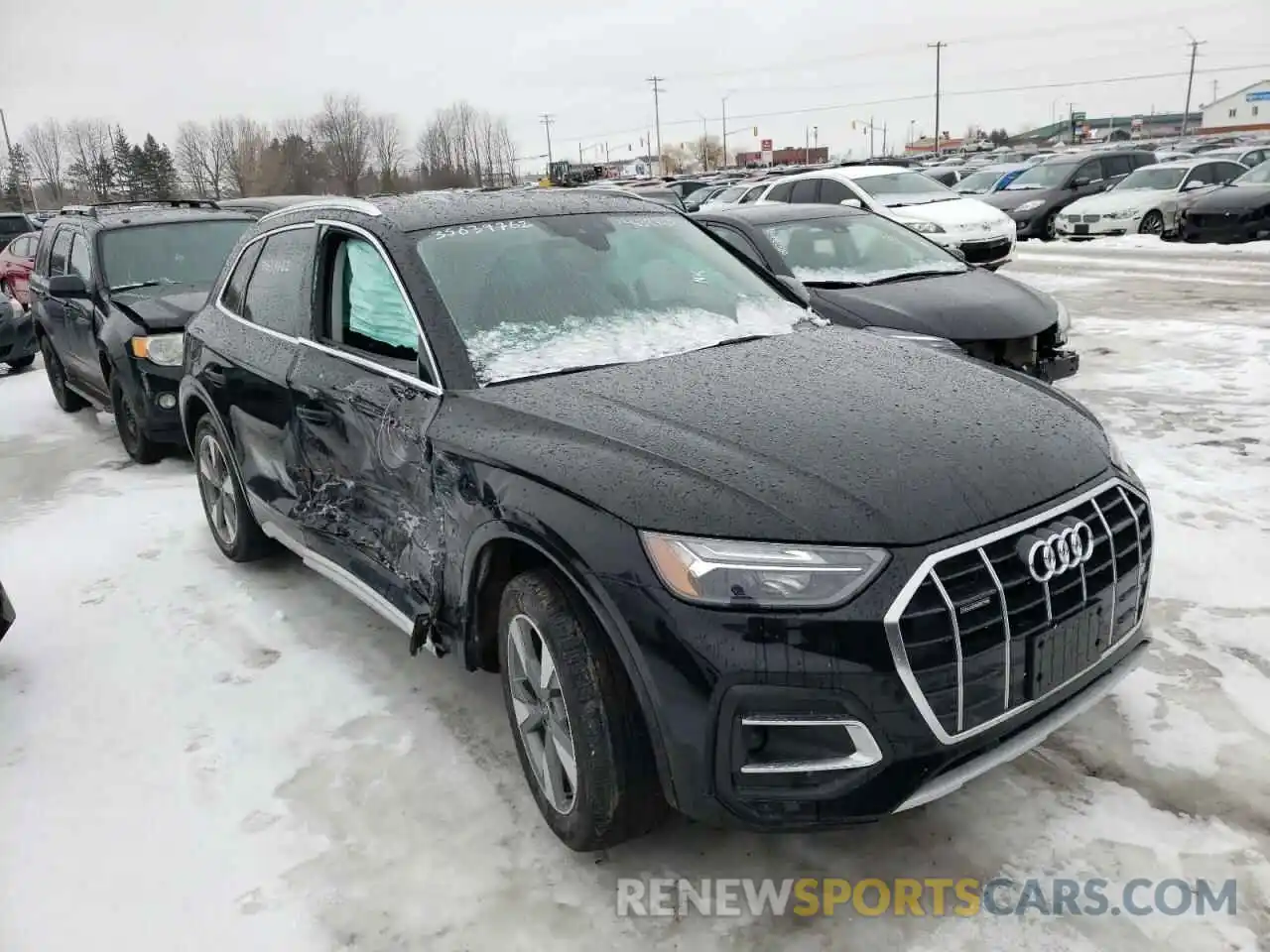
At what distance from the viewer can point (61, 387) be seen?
9531 millimetres

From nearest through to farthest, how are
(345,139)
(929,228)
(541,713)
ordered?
(541,713) < (929,228) < (345,139)

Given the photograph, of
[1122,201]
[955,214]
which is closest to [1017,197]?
[1122,201]

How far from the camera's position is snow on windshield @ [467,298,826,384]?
321 centimetres

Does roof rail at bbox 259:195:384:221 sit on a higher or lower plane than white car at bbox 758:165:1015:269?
higher

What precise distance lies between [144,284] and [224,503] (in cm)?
361

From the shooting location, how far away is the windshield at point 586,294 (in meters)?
3.29

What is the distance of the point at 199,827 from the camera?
304 centimetres

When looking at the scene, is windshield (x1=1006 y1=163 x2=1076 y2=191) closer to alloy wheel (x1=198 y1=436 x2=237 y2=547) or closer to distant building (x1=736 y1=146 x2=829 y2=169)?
alloy wheel (x1=198 y1=436 x2=237 y2=547)

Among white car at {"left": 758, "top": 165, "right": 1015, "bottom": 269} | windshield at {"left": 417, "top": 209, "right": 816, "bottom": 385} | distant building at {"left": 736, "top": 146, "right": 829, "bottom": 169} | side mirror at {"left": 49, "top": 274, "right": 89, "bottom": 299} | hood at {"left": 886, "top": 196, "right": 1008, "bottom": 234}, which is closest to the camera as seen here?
windshield at {"left": 417, "top": 209, "right": 816, "bottom": 385}

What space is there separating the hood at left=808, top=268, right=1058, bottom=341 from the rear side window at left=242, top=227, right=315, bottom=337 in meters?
3.84

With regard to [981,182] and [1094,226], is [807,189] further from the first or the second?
[981,182]

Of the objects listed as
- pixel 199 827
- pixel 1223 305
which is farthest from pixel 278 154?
pixel 199 827

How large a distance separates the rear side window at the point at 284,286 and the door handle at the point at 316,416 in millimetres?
340

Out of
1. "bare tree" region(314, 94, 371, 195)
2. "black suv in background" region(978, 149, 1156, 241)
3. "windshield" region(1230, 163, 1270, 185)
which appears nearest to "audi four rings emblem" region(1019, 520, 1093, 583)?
"windshield" region(1230, 163, 1270, 185)
